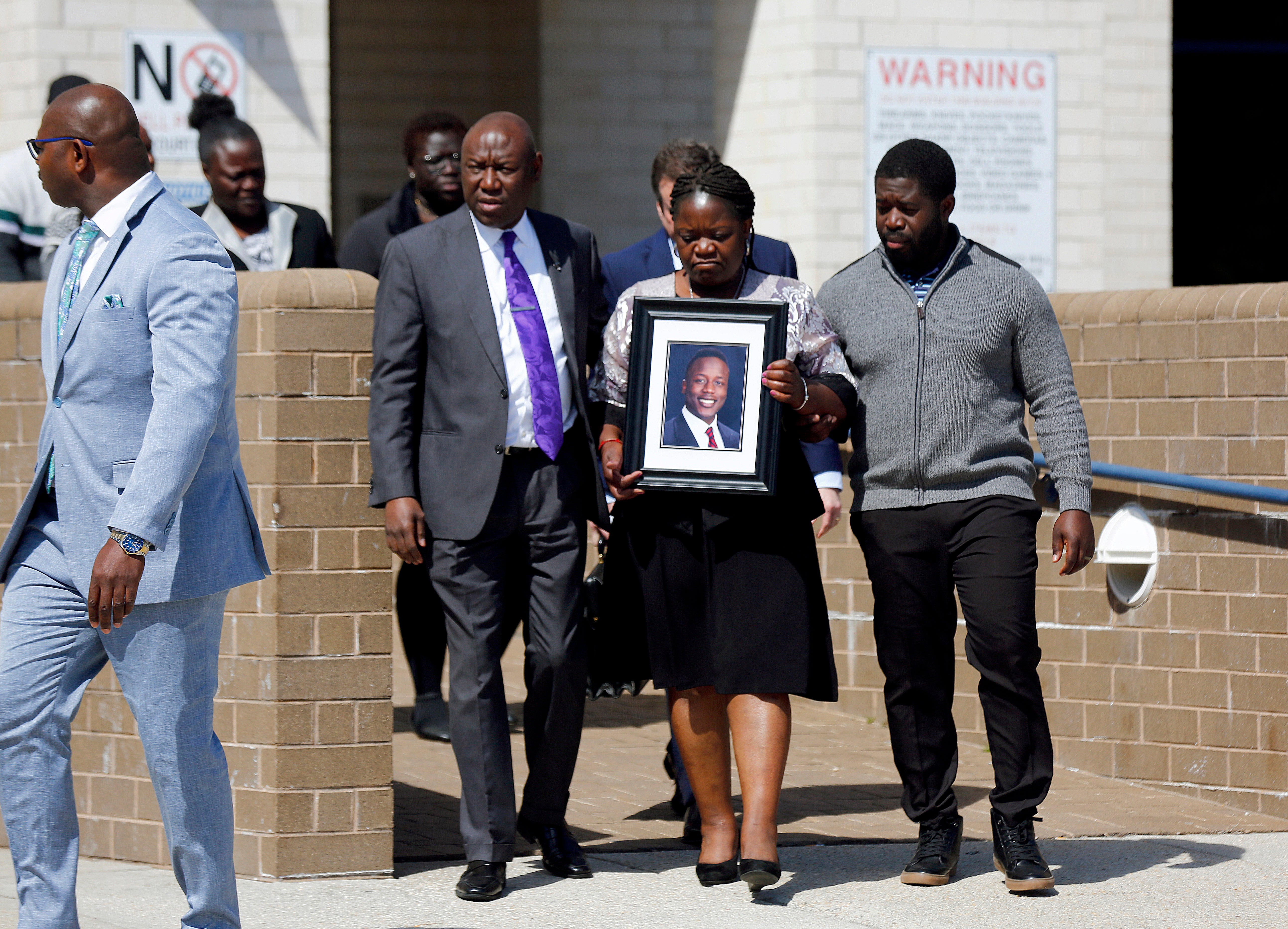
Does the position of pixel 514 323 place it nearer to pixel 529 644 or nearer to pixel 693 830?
pixel 529 644

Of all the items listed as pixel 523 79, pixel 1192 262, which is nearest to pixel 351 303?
pixel 523 79

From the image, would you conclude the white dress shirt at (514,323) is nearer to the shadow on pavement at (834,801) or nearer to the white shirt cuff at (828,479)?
the white shirt cuff at (828,479)

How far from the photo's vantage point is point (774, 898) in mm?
4977

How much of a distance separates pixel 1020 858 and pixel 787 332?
1.59 metres

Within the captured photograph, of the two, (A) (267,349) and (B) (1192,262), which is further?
(B) (1192,262)

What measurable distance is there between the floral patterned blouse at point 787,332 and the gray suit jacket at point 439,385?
321mm

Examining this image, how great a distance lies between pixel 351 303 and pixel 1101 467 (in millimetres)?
2927

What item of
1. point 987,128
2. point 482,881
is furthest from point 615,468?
point 987,128

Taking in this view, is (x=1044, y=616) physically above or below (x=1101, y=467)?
below

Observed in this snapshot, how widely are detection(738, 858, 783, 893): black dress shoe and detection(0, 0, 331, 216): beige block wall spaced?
6308 millimetres

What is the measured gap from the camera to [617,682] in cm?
526

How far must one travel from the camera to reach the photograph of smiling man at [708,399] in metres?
4.96

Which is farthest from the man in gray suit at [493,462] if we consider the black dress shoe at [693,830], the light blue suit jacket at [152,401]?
the light blue suit jacket at [152,401]

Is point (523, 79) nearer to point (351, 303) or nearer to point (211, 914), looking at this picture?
point (351, 303)
